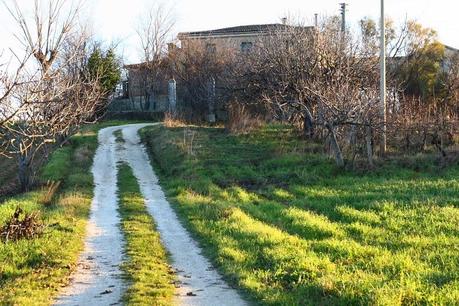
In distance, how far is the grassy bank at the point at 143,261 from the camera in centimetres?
786

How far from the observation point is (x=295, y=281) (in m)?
8.26

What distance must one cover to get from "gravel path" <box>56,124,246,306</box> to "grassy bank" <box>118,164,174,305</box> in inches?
6.5

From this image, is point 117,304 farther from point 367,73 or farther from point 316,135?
point 367,73

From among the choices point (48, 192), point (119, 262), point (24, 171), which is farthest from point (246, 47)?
point (119, 262)

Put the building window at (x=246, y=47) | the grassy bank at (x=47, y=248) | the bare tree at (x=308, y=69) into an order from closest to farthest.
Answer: the grassy bank at (x=47, y=248) < the bare tree at (x=308, y=69) < the building window at (x=246, y=47)

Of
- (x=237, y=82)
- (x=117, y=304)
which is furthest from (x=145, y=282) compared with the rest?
(x=237, y=82)

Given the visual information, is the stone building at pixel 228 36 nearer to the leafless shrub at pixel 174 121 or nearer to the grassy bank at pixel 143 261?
the leafless shrub at pixel 174 121

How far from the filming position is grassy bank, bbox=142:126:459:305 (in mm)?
7781

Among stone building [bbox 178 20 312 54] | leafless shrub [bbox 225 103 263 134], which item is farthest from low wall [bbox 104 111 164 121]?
leafless shrub [bbox 225 103 263 134]

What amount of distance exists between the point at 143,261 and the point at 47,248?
2113 mm

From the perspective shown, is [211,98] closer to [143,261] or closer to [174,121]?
[174,121]

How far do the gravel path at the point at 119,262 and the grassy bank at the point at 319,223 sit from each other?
1.17 ft

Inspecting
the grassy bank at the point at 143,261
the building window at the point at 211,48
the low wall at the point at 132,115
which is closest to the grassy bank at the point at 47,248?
the grassy bank at the point at 143,261

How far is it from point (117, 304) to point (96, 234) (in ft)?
17.7
